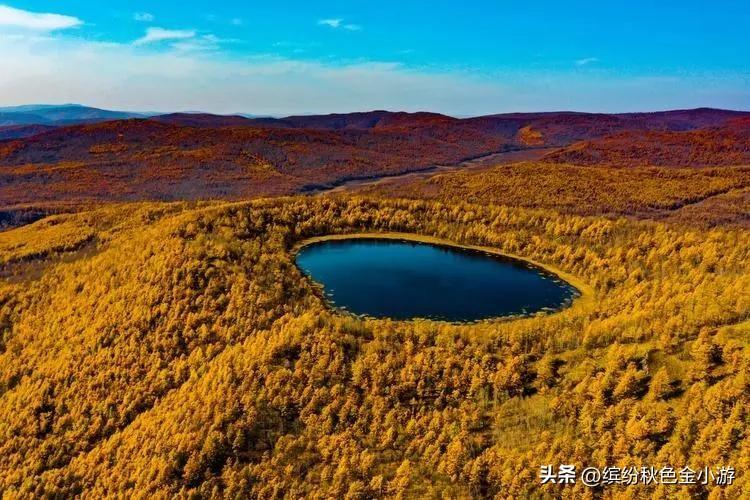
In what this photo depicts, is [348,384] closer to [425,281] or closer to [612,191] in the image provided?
[425,281]

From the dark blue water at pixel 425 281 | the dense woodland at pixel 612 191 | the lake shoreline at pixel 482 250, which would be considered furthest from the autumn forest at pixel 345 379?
the dense woodland at pixel 612 191

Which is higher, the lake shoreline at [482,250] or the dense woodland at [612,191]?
the dense woodland at [612,191]

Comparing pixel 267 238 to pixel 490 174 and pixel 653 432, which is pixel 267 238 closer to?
pixel 653 432

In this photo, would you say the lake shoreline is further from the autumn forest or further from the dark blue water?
the autumn forest

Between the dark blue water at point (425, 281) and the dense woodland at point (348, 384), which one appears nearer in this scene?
the dense woodland at point (348, 384)

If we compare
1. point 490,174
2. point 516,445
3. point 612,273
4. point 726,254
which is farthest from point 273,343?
point 490,174

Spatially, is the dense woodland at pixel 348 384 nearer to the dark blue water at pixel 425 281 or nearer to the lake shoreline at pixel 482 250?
the lake shoreline at pixel 482 250

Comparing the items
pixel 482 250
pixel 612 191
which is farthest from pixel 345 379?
pixel 612 191
